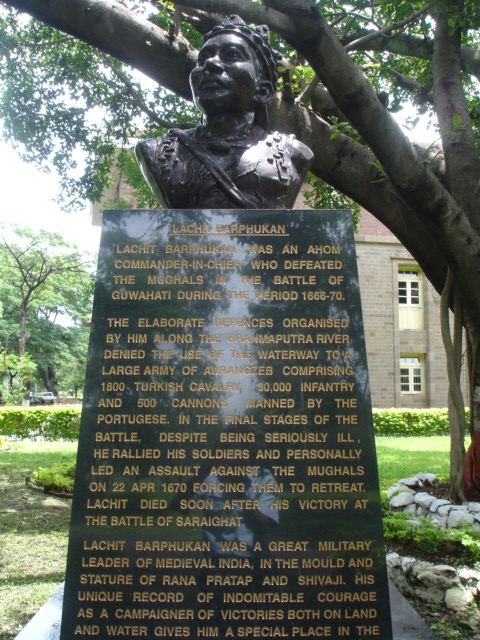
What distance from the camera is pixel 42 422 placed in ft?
52.8

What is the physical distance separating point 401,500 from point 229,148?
4.39 metres

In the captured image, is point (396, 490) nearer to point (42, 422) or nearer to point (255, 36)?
point (255, 36)

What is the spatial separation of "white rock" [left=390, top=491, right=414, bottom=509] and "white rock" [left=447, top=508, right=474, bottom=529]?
621mm

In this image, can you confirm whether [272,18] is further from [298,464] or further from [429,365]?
[429,365]

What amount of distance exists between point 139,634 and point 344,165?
5.33m

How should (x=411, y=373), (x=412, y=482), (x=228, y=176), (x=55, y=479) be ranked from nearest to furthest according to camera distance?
1. (x=228, y=176)
2. (x=412, y=482)
3. (x=55, y=479)
4. (x=411, y=373)

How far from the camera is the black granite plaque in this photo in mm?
2418

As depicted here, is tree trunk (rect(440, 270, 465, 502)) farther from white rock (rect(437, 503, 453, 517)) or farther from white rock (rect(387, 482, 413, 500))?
white rock (rect(387, 482, 413, 500))

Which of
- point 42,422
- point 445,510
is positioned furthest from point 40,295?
point 445,510

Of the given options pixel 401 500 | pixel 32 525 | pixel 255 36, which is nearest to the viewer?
pixel 255 36

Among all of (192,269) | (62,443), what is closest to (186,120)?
(192,269)

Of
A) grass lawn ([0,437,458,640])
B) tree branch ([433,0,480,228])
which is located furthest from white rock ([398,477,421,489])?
tree branch ([433,0,480,228])

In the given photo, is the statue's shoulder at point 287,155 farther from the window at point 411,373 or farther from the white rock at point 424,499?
the window at point 411,373

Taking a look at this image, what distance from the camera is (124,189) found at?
2239 centimetres
